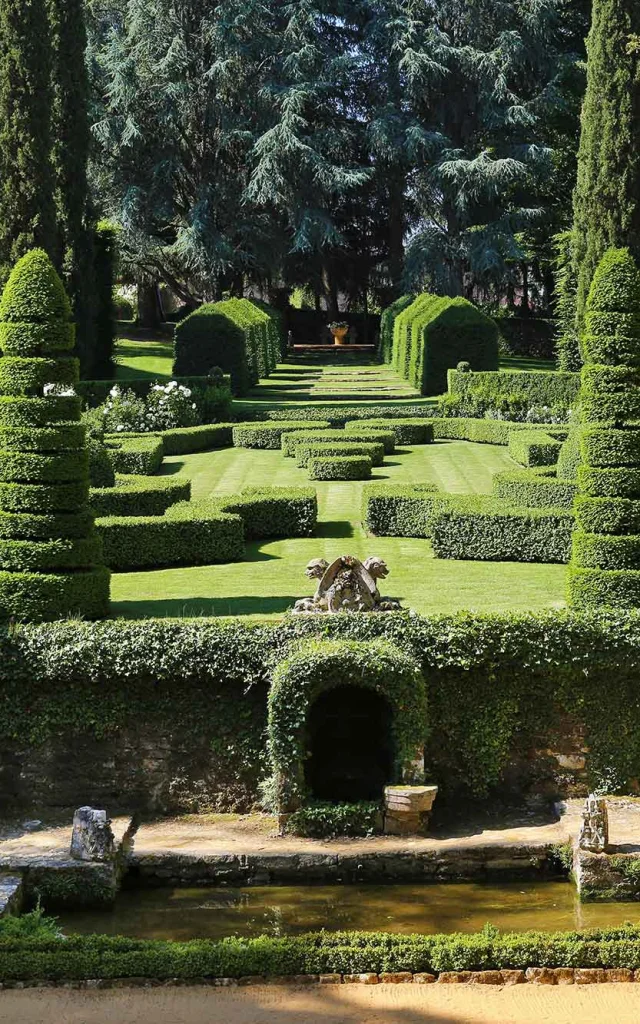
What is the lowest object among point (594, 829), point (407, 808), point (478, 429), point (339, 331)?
point (407, 808)

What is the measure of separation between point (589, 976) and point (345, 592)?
5550 mm

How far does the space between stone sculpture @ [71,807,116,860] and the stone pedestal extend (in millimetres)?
2765

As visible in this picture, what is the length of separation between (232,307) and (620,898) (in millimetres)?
31396

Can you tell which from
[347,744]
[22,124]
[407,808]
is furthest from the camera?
[22,124]

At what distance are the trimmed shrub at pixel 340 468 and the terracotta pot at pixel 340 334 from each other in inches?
1240

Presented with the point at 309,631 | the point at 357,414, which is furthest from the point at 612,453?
the point at 357,414

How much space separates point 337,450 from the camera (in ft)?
91.9

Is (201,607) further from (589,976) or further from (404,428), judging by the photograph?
(404,428)

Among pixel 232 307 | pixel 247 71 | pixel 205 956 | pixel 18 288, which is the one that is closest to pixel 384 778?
pixel 205 956

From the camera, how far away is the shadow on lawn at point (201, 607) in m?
16.6

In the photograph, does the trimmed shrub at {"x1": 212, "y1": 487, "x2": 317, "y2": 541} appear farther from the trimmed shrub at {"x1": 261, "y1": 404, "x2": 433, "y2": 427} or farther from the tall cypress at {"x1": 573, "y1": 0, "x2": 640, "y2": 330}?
the tall cypress at {"x1": 573, "y1": 0, "x2": 640, "y2": 330}

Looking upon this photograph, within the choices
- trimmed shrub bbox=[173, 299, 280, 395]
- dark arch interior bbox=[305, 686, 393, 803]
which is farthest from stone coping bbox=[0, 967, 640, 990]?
trimmed shrub bbox=[173, 299, 280, 395]

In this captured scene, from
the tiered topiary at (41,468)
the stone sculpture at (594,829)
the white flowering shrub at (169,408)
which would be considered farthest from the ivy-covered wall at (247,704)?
Result: the white flowering shrub at (169,408)

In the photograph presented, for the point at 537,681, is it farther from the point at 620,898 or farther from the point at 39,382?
the point at 39,382
